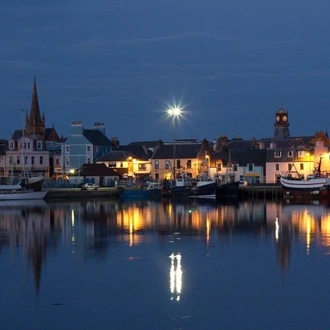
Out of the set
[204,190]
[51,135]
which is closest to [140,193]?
[204,190]

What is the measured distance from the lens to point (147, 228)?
43844 millimetres

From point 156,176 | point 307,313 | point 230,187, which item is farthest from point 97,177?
point 307,313

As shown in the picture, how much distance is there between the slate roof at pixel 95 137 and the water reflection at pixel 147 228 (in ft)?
129

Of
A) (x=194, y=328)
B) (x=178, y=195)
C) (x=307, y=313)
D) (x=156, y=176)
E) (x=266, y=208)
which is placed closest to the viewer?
(x=194, y=328)

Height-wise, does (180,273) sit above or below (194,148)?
below

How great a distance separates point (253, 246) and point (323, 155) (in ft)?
195

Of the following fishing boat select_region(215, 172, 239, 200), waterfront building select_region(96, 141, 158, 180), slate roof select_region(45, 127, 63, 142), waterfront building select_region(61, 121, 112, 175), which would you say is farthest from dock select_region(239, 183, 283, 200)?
slate roof select_region(45, 127, 63, 142)

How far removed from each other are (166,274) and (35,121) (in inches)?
4013

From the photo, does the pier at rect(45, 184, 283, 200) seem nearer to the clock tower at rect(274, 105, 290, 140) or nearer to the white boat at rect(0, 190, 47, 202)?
the white boat at rect(0, 190, 47, 202)

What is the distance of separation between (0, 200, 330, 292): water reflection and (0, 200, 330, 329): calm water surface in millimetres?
56

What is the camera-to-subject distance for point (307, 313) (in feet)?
71.4

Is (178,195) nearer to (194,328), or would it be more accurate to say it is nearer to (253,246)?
(253,246)

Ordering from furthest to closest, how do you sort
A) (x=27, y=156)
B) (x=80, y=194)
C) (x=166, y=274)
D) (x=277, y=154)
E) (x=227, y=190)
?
(x=27, y=156)
(x=277, y=154)
(x=227, y=190)
(x=80, y=194)
(x=166, y=274)

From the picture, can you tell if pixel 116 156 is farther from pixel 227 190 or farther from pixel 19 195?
pixel 19 195
